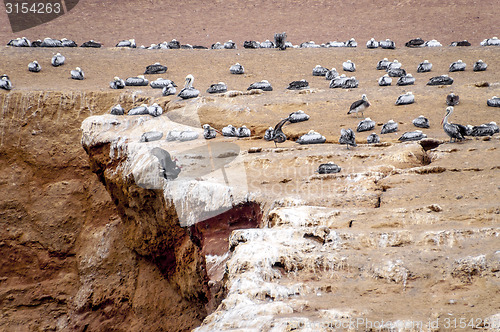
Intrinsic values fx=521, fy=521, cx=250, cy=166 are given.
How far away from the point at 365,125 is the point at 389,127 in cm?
46

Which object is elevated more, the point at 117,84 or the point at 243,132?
the point at 117,84

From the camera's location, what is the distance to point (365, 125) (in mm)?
10156

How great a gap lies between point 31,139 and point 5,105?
108cm

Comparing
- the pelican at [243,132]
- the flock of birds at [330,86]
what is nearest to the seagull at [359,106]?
the flock of birds at [330,86]

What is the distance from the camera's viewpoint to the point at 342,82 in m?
13.1

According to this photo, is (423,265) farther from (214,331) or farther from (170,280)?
(170,280)

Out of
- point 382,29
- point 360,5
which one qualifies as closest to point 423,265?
→ point 382,29

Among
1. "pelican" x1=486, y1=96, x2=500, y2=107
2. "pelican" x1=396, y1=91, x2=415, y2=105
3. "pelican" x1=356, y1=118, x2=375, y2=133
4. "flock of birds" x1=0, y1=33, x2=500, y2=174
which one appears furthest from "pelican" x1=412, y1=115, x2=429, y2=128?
"pelican" x1=486, y1=96, x2=500, y2=107

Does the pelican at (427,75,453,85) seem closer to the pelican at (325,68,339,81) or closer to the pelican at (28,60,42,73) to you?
the pelican at (325,68,339,81)

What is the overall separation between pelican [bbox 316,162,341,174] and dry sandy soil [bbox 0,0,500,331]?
0.17 meters

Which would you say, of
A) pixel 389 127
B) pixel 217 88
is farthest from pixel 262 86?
pixel 389 127

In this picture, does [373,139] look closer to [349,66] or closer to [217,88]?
[217,88]

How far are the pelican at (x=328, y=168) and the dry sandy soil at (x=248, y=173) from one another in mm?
175

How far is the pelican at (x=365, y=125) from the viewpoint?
10.1m
